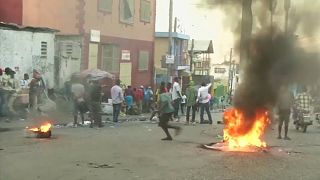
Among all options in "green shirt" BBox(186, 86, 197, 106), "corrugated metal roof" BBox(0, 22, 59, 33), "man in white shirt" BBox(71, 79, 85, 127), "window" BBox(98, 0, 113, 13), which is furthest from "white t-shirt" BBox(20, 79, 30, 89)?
"window" BBox(98, 0, 113, 13)

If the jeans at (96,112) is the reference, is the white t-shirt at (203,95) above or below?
above

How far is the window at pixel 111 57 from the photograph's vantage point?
24.7 m

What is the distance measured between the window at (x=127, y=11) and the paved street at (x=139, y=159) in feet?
45.1

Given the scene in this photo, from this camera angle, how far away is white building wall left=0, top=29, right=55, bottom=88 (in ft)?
57.2

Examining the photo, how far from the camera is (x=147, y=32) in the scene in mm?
29500

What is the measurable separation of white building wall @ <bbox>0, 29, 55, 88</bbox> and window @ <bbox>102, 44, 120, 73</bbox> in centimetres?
465

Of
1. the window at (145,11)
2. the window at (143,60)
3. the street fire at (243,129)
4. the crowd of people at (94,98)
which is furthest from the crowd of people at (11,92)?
the window at (145,11)

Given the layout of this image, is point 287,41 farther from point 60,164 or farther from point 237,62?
point 60,164

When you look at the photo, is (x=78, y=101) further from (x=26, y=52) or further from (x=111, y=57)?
(x=111, y=57)

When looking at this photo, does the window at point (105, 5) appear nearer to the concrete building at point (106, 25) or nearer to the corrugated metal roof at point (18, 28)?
the concrete building at point (106, 25)

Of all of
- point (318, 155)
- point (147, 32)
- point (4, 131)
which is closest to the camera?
point (318, 155)

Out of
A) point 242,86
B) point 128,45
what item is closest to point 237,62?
point 242,86

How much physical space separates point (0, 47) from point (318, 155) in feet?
35.9

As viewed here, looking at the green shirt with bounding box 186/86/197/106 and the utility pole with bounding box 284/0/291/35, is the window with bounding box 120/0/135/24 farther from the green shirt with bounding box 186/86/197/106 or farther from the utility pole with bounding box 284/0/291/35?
the utility pole with bounding box 284/0/291/35
